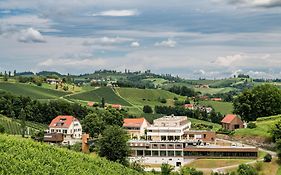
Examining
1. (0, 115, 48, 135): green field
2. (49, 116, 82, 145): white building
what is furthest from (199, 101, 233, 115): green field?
(0, 115, 48, 135): green field

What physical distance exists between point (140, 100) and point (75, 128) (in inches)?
2275

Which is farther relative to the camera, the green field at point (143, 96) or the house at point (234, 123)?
the green field at point (143, 96)

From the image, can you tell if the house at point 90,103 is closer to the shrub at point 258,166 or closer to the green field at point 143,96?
the green field at point 143,96

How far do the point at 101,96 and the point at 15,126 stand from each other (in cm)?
5564

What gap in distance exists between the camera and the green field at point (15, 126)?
83537mm

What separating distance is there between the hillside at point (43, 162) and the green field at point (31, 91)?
275 feet

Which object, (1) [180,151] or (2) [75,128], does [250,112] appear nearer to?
(1) [180,151]

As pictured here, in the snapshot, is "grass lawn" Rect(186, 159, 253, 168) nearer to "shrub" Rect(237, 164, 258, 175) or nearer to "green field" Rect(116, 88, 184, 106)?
"shrub" Rect(237, 164, 258, 175)

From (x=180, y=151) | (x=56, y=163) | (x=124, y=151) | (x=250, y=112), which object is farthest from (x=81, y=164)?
(x=250, y=112)

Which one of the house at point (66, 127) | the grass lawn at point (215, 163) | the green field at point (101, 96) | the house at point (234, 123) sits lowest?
the grass lawn at point (215, 163)

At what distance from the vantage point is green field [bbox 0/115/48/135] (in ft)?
274

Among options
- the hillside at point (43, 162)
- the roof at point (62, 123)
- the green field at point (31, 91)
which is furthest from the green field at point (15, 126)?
the hillside at point (43, 162)

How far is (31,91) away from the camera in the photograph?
427 feet

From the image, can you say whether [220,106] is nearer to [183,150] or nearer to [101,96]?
[101,96]
